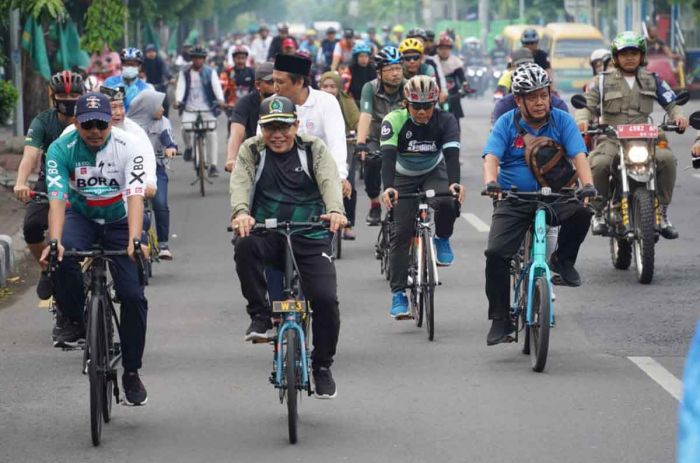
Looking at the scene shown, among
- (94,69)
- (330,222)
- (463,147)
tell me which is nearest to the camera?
(330,222)

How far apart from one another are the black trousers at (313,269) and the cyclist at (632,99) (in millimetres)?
5316

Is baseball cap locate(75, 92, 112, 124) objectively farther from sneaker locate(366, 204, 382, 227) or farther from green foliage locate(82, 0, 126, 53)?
green foliage locate(82, 0, 126, 53)

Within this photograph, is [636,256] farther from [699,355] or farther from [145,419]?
[699,355]

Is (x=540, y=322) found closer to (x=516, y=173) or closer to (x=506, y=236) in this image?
(x=506, y=236)

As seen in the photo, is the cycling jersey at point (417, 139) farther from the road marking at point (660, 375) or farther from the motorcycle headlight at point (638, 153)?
the motorcycle headlight at point (638, 153)

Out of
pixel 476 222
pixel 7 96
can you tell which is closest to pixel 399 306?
pixel 476 222

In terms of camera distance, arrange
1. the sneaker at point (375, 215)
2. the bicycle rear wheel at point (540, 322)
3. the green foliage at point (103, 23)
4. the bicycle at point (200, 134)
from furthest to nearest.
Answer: the green foliage at point (103, 23) → the bicycle at point (200, 134) → the sneaker at point (375, 215) → the bicycle rear wheel at point (540, 322)

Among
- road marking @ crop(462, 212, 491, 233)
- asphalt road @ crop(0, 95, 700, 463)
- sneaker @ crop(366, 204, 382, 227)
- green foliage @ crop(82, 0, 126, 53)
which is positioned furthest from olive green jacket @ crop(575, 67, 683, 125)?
green foliage @ crop(82, 0, 126, 53)

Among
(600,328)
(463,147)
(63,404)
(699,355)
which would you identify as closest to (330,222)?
(63,404)

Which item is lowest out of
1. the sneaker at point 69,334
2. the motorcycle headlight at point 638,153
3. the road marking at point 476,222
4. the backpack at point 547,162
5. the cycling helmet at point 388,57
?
the road marking at point 476,222

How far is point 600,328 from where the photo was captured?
1079 cm

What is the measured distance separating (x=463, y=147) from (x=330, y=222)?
23.2 metres

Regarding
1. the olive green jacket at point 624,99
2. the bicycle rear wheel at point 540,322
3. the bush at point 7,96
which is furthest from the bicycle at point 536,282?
the bush at point 7,96

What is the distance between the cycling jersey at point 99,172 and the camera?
8.05 m
